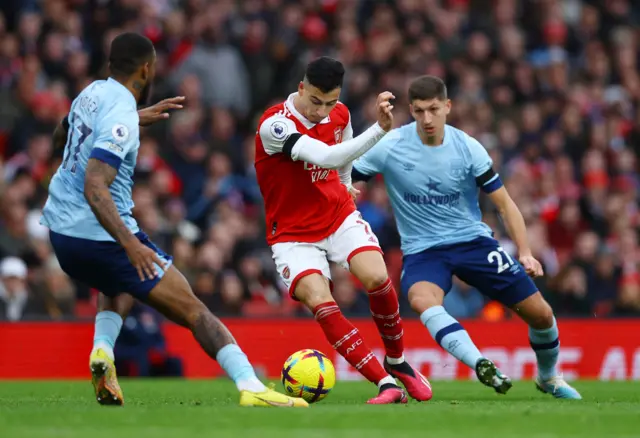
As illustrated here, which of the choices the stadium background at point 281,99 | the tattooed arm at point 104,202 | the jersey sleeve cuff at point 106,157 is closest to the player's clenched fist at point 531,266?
the tattooed arm at point 104,202

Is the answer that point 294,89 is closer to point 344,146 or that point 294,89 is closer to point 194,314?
point 344,146

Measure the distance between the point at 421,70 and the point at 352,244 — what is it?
11.3m

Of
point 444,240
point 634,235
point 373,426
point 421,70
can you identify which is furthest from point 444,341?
point 421,70

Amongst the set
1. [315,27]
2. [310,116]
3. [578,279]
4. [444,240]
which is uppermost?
[315,27]

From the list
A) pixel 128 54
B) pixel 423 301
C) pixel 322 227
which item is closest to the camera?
pixel 128 54

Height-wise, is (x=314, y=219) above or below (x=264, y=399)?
above

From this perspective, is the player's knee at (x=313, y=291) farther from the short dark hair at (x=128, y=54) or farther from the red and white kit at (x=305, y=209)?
the short dark hair at (x=128, y=54)

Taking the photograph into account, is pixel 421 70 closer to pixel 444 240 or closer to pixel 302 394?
pixel 444 240

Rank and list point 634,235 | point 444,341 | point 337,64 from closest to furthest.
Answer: point 337,64
point 444,341
point 634,235

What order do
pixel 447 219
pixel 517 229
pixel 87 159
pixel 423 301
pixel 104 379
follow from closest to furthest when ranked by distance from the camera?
pixel 87 159 → pixel 104 379 → pixel 423 301 → pixel 517 229 → pixel 447 219

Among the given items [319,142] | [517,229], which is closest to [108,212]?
[319,142]

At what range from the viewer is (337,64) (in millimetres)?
9195

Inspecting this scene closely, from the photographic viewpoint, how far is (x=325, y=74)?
9141 mm

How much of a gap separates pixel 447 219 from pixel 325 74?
6.80 ft
